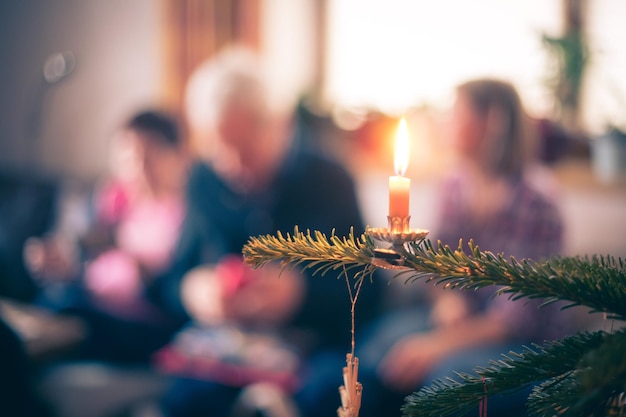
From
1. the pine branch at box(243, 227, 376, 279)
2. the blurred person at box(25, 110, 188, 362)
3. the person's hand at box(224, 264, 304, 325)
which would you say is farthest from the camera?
the blurred person at box(25, 110, 188, 362)

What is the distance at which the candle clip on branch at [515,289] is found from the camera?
442mm

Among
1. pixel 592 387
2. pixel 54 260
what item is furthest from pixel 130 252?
pixel 592 387

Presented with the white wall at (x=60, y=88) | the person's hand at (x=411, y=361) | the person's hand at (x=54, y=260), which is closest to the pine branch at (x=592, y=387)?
the person's hand at (x=411, y=361)

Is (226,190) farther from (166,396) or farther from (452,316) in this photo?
(452,316)

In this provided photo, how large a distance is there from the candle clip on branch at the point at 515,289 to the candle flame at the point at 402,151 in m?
0.07

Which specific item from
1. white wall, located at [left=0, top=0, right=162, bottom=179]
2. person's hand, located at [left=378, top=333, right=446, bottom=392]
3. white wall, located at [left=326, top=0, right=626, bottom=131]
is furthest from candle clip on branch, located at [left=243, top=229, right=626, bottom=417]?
white wall, located at [left=0, top=0, right=162, bottom=179]

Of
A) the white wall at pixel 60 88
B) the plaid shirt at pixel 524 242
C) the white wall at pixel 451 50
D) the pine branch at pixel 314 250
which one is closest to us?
the pine branch at pixel 314 250

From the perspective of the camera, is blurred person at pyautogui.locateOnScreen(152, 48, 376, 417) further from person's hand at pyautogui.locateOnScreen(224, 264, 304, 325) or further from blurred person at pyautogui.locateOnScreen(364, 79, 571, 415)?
blurred person at pyautogui.locateOnScreen(364, 79, 571, 415)

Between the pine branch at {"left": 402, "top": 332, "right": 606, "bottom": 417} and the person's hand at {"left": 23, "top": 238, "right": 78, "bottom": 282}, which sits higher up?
the person's hand at {"left": 23, "top": 238, "right": 78, "bottom": 282}

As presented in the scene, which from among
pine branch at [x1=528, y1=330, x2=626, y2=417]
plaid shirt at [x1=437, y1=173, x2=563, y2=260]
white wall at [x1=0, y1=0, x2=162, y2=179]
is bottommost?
pine branch at [x1=528, y1=330, x2=626, y2=417]

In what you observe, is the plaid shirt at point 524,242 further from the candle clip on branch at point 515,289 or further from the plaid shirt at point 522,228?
the candle clip on branch at point 515,289

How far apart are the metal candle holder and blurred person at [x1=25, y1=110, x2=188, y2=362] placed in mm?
2010

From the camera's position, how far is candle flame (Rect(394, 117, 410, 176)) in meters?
0.52

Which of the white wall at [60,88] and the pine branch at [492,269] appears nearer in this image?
the pine branch at [492,269]
